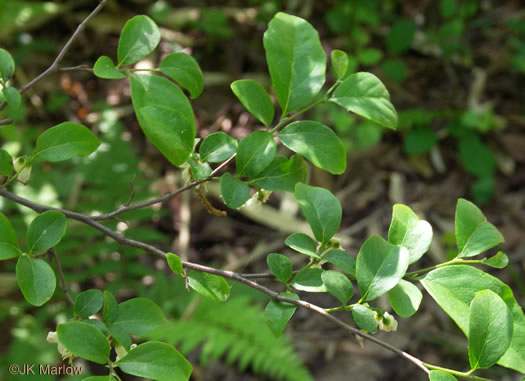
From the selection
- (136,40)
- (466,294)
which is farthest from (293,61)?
(466,294)

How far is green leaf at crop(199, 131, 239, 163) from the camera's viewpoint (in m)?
0.52

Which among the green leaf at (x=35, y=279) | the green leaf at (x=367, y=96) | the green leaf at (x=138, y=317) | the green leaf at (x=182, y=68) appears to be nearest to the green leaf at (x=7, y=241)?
the green leaf at (x=35, y=279)

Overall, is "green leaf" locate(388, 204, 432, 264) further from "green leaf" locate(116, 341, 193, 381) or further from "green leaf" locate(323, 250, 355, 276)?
"green leaf" locate(116, 341, 193, 381)

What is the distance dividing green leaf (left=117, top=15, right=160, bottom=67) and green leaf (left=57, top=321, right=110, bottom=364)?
0.27 metres

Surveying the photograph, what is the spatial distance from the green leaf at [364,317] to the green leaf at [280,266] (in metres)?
0.07

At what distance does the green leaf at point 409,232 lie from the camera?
50 cm

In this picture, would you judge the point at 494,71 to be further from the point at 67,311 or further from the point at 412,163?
the point at 67,311

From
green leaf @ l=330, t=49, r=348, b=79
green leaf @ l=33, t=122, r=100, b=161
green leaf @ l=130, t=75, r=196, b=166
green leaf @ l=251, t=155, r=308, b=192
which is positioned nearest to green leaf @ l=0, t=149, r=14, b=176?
green leaf @ l=33, t=122, r=100, b=161

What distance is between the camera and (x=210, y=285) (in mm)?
504

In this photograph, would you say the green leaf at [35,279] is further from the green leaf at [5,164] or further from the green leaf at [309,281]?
the green leaf at [309,281]

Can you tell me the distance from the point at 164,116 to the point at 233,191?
0.32ft

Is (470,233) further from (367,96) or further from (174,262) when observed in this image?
(174,262)

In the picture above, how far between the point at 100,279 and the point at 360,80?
1.50m

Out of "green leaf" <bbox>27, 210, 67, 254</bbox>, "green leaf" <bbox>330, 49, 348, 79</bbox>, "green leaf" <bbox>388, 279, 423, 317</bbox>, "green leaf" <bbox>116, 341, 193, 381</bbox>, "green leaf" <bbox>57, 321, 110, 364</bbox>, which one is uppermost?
"green leaf" <bbox>330, 49, 348, 79</bbox>
